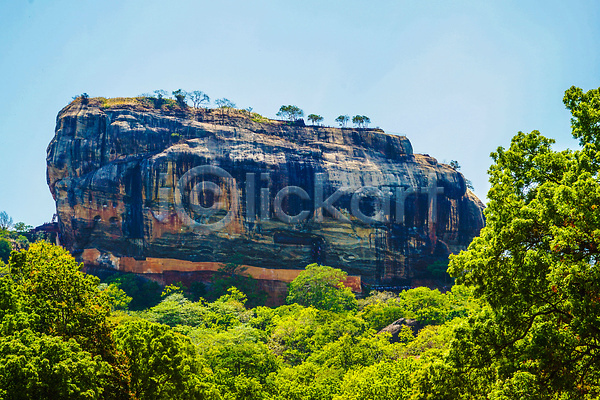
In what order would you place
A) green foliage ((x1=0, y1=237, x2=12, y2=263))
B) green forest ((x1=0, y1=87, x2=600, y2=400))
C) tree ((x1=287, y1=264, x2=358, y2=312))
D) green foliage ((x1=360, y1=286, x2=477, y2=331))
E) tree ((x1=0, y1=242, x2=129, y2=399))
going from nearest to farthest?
green forest ((x1=0, y1=87, x2=600, y2=400)), tree ((x1=0, y1=242, x2=129, y2=399)), green foliage ((x1=360, y1=286, x2=477, y2=331)), tree ((x1=287, y1=264, x2=358, y2=312)), green foliage ((x1=0, y1=237, x2=12, y2=263))

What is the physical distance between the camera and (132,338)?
13.0m

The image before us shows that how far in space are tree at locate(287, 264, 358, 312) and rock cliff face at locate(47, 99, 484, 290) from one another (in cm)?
504

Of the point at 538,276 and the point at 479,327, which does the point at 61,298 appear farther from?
the point at 538,276

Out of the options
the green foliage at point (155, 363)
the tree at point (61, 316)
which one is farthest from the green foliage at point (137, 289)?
the green foliage at point (155, 363)

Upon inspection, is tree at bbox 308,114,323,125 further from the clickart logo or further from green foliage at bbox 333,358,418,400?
green foliage at bbox 333,358,418,400

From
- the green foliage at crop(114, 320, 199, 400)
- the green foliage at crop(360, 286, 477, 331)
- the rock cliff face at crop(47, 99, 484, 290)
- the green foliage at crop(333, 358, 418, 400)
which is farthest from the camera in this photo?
the rock cliff face at crop(47, 99, 484, 290)

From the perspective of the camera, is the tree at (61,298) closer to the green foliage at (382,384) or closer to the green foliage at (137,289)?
the green foliage at (382,384)

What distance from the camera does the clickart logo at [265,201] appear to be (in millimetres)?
41781

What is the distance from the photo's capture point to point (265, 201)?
4272cm

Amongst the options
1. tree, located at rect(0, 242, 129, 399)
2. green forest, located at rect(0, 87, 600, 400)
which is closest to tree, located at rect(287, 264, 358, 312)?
green forest, located at rect(0, 87, 600, 400)

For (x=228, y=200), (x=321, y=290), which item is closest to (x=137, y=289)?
(x=228, y=200)

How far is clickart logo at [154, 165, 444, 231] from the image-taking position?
41781 mm

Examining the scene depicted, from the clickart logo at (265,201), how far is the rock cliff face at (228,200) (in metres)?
0.08

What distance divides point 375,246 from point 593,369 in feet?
116
